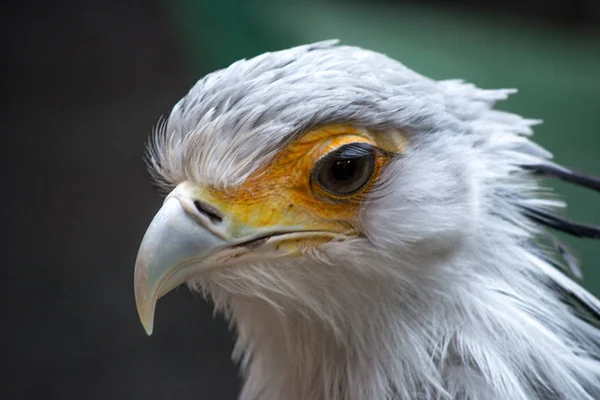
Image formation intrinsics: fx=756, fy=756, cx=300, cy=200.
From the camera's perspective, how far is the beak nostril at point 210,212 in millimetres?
1616

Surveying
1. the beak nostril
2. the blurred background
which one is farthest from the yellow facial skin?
the blurred background

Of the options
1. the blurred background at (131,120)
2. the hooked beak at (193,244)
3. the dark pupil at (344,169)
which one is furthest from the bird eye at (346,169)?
the blurred background at (131,120)

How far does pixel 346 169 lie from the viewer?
5.46 feet

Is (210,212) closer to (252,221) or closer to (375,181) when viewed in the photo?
(252,221)

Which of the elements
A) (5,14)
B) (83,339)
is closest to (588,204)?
(83,339)

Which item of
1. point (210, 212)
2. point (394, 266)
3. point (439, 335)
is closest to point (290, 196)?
point (210, 212)

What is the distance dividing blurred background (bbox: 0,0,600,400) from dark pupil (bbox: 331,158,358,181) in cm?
199

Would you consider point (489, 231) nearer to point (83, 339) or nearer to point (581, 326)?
point (581, 326)

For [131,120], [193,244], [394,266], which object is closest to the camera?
[193,244]

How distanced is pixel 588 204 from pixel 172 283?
→ 2.43m

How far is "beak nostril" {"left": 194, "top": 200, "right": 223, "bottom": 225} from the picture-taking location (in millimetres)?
1616

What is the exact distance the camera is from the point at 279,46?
354 centimetres

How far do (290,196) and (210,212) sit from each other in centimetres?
18

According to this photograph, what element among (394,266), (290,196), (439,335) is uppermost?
(290,196)
